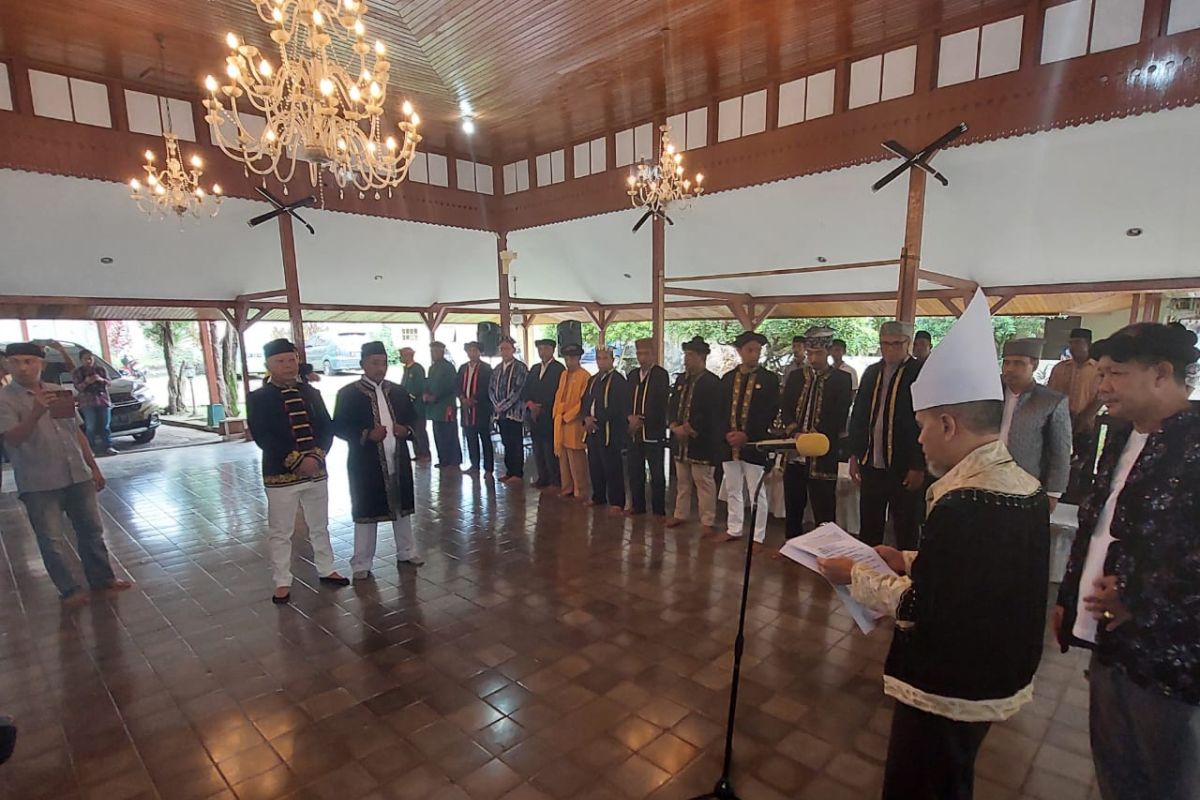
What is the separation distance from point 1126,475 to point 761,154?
5.40 m

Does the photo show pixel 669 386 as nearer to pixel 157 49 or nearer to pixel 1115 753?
pixel 1115 753

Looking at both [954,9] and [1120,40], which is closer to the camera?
[1120,40]

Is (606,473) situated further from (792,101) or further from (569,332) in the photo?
(792,101)

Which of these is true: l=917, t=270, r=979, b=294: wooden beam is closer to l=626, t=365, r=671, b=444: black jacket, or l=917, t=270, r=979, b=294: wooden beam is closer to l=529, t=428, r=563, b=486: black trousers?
l=626, t=365, r=671, b=444: black jacket

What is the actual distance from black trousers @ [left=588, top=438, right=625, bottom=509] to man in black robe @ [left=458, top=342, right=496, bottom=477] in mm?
1671

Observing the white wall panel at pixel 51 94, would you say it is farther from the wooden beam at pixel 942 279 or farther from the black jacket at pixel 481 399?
the wooden beam at pixel 942 279

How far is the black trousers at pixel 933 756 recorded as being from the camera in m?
1.37

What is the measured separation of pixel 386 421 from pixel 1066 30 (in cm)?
590

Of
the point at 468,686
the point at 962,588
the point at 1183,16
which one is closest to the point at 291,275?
the point at 468,686

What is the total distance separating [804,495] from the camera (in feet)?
14.1

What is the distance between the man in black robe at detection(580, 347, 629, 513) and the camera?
16.8 feet

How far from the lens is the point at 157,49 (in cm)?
525

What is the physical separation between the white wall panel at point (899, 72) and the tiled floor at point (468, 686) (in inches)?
172

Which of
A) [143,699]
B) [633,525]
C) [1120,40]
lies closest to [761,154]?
[1120,40]
